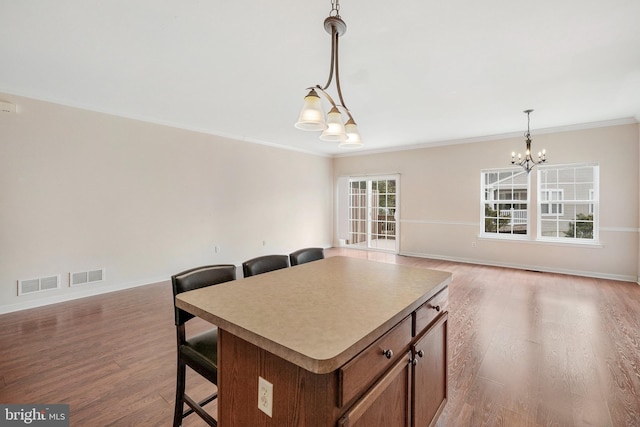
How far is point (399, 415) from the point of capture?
3.99ft

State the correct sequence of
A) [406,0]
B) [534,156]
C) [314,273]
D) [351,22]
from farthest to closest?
1. [534,156]
2. [351,22]
3. [406,0]
4. [314,273]

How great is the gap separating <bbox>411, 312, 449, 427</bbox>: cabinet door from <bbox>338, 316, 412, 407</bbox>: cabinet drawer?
0.45 feet

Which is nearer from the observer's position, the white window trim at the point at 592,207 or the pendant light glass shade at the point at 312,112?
the pendant light glass shade at the point at 312,112

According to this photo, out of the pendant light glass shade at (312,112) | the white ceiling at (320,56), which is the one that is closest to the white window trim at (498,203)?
the white ceiling at (320,56)

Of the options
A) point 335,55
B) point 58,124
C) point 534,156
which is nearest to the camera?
point 335,55

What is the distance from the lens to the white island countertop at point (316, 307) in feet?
2.94

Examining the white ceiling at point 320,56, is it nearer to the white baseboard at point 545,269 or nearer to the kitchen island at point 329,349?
the kitchen island at point 329,349

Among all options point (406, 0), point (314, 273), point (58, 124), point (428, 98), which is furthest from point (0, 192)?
point (428, 98)

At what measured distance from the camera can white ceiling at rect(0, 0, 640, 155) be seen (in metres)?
2.16

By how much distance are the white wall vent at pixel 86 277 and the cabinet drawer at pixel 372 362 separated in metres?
4.57

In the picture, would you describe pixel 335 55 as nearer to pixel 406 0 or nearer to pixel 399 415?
pixel 406 0

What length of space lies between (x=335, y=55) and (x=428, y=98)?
2566 mm

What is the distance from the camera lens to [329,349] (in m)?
0.86

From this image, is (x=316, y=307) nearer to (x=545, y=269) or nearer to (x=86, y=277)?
(x=86, y=277)
